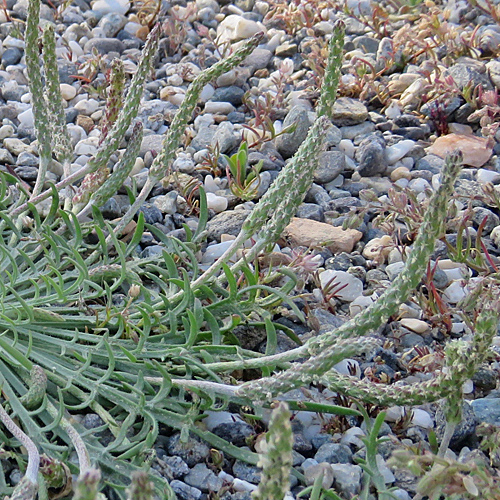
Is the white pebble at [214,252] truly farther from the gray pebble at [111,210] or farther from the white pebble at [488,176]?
the white pebble at [488,176]

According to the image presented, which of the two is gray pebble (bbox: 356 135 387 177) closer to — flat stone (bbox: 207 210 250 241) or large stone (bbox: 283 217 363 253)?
large stone (bbox: 283 217 363 253)

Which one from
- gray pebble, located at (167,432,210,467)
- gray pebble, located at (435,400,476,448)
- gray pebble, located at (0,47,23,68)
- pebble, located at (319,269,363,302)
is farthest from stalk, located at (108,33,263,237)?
gray pebble, located at (0,47,23,68)

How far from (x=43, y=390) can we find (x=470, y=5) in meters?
3.80

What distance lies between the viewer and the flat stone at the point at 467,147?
364 centimetres

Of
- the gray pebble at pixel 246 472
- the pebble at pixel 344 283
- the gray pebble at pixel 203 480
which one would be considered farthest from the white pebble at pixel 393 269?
the gray pebble at pixel 203 480

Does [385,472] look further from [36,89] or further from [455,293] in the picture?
[36,89]

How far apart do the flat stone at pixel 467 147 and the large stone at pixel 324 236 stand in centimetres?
77

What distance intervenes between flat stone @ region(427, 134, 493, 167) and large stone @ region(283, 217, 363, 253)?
77 cm

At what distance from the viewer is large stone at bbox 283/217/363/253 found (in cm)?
322

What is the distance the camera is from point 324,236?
323 cm

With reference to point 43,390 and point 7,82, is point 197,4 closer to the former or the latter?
point 7,82

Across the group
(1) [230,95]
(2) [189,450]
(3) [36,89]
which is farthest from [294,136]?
(2) [189,450]

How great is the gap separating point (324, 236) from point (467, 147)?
38.1 inches

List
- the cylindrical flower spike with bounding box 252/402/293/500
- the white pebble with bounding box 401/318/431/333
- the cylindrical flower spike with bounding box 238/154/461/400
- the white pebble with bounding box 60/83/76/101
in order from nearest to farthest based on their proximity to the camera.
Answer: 1. the cylindrical flower spike with bounding box 252/402/293/500
2. the cylindrical flower spike with bounding box 238/154/461/400
3. the white pebble with bounding box 401/318/431/333
4. the white pebble with bounding box 60/83/76/101
